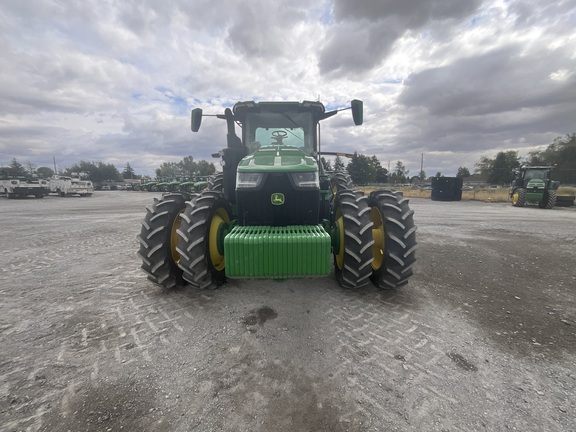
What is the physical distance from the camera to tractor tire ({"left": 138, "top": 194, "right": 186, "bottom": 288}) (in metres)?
3.51

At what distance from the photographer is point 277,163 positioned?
3.46m

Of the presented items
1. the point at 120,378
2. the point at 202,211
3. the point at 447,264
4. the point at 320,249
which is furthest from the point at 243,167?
the point at 447,264

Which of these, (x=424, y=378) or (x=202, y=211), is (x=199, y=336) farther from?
(x=424, y=378)

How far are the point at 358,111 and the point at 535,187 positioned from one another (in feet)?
63.0

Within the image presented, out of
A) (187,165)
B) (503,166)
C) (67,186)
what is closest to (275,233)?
(67,186)

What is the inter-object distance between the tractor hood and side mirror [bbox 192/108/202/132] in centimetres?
135

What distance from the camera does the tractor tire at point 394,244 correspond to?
342 cm

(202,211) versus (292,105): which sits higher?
(292,105)

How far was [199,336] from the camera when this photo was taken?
268 cm

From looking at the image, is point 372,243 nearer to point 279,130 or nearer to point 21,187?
point 279,130

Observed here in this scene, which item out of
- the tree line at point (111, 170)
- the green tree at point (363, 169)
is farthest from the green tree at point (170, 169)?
the green tree at point (363, 169)

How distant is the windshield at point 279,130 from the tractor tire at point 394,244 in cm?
192

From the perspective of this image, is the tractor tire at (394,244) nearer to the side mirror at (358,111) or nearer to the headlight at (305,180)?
the headlight at (305,180)

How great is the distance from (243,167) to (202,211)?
791 mm
